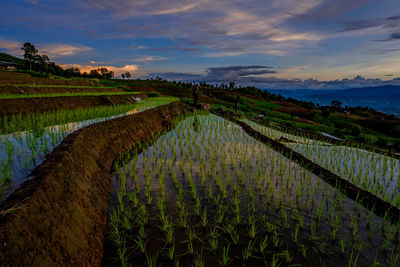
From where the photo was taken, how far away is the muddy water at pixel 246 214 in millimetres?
3193

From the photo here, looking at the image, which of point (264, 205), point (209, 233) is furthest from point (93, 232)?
point (264, 205)

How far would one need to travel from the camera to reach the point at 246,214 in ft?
13.7

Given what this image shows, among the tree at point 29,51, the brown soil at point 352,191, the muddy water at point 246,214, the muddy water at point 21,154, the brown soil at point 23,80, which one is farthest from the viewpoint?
the tree at point 29,51

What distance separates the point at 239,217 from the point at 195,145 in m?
4.82

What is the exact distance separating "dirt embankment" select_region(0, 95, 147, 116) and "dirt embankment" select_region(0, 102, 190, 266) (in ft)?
19.1

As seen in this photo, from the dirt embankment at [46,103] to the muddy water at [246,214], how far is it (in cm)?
620

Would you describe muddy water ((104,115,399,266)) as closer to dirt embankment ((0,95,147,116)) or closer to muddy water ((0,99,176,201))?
muddy water ((0,99,176,201))

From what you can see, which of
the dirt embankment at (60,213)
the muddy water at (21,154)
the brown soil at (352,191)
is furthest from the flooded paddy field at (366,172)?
the muddy water at (21,154)

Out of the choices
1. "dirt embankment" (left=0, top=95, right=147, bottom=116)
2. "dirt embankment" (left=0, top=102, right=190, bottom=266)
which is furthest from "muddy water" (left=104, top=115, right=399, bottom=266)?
"dirt embankment" (left=0, top=95, right=147, bottom=116)

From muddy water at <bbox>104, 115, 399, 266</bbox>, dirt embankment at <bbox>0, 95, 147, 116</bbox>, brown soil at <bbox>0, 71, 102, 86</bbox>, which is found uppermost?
brown soil at <bbox>0, 71, 102, 86</bbox>

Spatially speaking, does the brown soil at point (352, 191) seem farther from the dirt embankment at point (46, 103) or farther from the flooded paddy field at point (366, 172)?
the dirt embankment at point (46, 103)

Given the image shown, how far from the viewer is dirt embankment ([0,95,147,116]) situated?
8906mm

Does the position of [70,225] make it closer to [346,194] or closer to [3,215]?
[3,215]

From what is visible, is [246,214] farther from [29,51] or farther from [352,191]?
[29,51]
